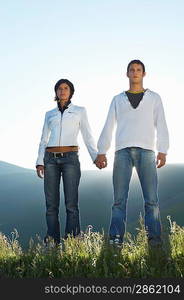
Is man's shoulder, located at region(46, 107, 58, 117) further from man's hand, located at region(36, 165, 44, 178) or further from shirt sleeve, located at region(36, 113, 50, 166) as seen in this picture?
man's hand, located at region(36, 165, 44, 178)

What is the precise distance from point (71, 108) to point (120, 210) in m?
1.99

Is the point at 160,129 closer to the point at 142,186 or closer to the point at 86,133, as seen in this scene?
the point at 142,186

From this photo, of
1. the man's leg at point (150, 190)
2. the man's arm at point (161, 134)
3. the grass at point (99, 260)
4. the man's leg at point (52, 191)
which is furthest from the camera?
the man's leg at point (52, 191)

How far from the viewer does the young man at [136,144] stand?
7.21 metres

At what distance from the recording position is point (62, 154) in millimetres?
7871

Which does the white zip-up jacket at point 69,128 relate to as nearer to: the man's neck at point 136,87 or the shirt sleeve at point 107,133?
the shirt sleeve at point 107,133

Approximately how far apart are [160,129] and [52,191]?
1953 millimetres

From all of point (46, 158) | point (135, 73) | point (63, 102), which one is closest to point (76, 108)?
point (63, 102)

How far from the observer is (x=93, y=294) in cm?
455

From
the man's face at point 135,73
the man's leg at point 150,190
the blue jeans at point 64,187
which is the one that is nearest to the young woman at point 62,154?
the blue jeans at point 64,187

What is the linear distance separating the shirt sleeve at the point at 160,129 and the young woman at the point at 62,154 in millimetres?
1089

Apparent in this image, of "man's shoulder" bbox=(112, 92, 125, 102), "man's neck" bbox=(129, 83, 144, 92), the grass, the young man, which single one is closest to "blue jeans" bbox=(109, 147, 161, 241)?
the young man

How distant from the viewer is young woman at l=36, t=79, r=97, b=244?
7765 millimetres

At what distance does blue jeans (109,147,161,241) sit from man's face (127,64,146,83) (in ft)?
3.52
